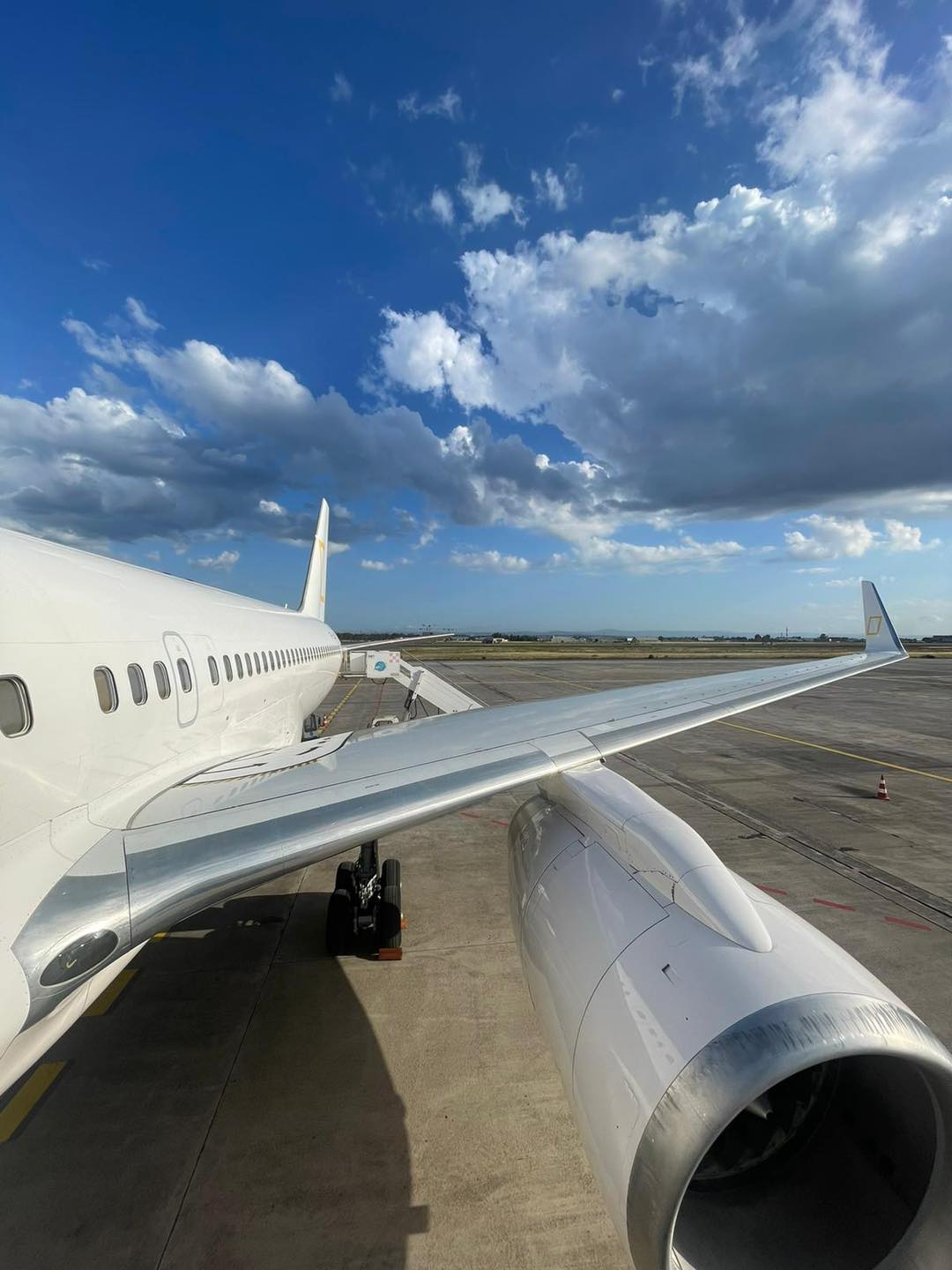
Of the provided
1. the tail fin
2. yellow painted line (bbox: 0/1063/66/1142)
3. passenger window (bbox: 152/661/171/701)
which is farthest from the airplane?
the tail fin

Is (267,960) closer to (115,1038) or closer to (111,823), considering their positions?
(115,1038)

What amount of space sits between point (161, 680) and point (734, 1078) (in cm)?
442

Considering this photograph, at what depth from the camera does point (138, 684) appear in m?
4.32

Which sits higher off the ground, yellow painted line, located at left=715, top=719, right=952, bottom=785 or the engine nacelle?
the engine nacelle

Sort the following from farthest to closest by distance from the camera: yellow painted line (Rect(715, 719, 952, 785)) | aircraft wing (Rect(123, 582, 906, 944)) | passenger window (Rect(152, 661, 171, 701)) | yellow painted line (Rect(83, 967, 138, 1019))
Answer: yellow painted line (Rect(715, 719, 952, 785)) → yellow painted line (Rect(83, 967, 138, 1019)) → passenger window (Rect(152, 661, 171, 701)) → aircraft wing (Rect(123, 582, 906, 944))

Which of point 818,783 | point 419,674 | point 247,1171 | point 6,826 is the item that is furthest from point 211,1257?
point 818,783

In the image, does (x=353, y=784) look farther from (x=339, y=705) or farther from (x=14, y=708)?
(x=339, y=705)

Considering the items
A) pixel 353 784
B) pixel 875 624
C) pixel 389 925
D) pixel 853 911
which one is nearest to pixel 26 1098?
pixel 389 925

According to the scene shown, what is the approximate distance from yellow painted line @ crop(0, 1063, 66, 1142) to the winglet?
10.4 metres

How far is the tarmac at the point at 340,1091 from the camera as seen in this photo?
11.4 feet

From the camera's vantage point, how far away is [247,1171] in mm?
3881

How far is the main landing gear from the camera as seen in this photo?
6.50 metres

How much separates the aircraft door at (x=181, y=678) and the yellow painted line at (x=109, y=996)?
226 centimetres

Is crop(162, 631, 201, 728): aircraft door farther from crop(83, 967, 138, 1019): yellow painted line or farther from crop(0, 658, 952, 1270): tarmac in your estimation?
crop(0, 658, 952, 1270): tarmac
